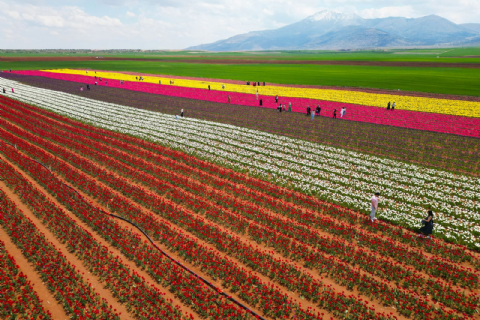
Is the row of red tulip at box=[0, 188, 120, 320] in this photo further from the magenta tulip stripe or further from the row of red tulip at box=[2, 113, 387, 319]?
the magenta tulip stripe

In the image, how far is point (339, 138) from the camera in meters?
36.5

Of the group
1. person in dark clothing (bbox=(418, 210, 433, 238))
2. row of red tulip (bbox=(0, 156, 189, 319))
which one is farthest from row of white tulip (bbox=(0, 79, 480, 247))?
row of red tulip (bbox=(0, 156, 189, 319))

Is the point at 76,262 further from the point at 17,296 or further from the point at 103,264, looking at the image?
the point at 17,296

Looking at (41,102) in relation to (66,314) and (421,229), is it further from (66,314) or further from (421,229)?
(421,229)

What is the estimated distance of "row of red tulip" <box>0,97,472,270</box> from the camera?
16855 millimetres

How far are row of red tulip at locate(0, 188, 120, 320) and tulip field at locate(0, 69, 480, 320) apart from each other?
70 mm

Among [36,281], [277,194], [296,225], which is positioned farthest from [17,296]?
[277,194]

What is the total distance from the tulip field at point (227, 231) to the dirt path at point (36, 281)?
0.09 metres

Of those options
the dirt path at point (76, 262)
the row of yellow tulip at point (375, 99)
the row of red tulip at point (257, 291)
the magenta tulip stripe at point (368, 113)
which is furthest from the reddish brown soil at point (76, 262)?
the row of yellow tulip at point (375, 99)

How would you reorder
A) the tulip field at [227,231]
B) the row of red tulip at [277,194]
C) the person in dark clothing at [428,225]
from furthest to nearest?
the person in dark clothing at [428,225] → the row of red tulip at [277,194] → the tulip field at [227,231]

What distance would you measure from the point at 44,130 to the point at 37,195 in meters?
19.5

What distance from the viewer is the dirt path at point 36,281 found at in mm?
12617

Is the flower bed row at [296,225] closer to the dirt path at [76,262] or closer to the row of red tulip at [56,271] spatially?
the dirt path at [76,262]

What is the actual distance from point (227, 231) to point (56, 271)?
8.90m
